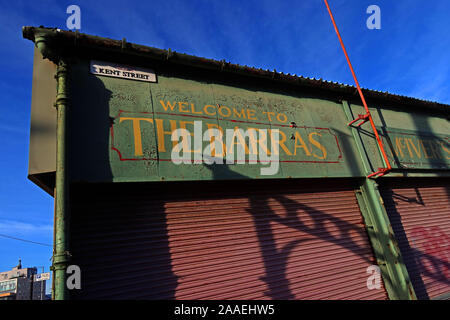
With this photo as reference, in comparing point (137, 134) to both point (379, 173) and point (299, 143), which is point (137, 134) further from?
point (379, 173)

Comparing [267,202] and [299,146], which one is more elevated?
[299,146]

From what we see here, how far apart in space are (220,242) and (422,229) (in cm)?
642

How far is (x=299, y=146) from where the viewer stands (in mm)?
6688

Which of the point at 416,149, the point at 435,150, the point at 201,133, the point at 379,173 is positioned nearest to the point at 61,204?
the point at 201,133

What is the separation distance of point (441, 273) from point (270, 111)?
266 inches

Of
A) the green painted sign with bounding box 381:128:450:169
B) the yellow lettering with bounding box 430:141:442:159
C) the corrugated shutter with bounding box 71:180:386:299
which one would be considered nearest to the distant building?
the corrugated shutter with bounding box 71:180:386:299

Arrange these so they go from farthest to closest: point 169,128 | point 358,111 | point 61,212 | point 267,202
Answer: point 358,111, point 267,202, point 169,128, point 61,212

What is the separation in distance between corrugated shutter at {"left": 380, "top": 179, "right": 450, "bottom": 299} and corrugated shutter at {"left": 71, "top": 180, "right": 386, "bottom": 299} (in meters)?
1.36

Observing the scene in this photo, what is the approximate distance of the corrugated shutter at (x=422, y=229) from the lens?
6.91 meters

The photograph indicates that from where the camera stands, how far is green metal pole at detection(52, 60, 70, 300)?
3.74 metres
